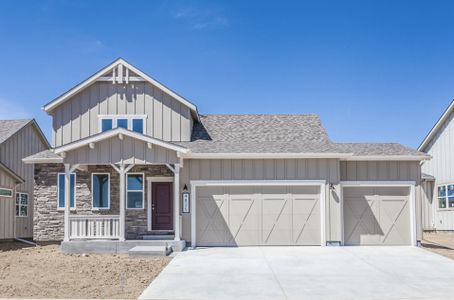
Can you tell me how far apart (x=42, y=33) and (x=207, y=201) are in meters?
8.34

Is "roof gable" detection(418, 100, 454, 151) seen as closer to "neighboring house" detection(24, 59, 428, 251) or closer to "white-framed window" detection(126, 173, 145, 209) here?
"neighboring house" detection(24, 59, 428, 251)

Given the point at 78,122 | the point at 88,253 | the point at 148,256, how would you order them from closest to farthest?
the point at 148,256 < the point at 88,253 < the point at 78,122

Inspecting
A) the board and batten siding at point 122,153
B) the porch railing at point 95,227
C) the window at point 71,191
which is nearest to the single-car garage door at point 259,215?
the board and batten siding at point 122,153

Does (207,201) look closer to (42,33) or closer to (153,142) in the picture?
Answer: (153,142)

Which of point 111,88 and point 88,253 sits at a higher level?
point 111,88

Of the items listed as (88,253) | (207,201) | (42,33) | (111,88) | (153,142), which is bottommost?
(88,253)

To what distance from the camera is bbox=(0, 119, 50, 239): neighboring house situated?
2028 centimetres

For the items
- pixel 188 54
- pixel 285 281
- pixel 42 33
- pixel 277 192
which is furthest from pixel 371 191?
pixel 42 33

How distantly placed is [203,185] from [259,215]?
7.39 ft

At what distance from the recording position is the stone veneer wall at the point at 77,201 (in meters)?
17.0

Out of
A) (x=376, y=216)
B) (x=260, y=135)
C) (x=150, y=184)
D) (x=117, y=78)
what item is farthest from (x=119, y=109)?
(x=376, y=216)

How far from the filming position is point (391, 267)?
39.5 ft

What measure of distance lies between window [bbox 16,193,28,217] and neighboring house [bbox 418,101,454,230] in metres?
19.9

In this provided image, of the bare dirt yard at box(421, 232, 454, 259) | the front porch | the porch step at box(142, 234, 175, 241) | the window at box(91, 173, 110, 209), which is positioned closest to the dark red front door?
the front porch
